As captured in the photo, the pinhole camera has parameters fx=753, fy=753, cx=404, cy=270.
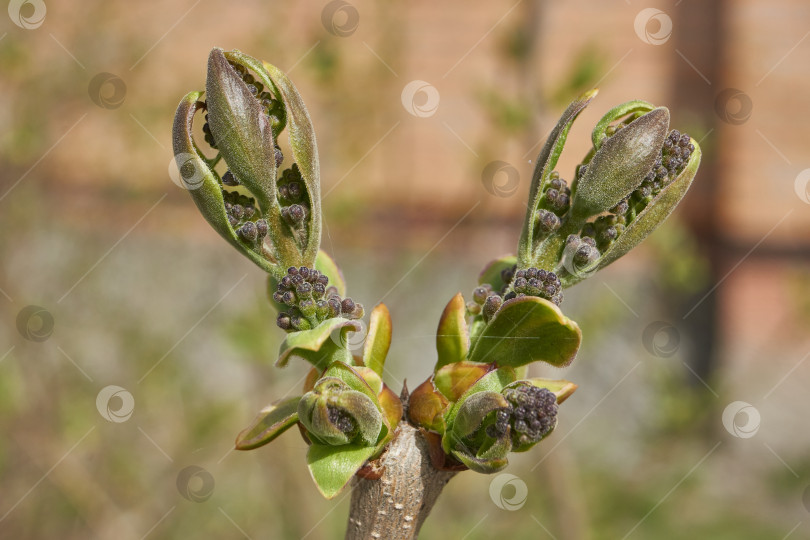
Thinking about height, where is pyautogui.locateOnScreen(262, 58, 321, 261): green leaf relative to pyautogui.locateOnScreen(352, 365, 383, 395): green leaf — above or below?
above

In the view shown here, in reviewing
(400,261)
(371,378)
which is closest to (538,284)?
(371,378)

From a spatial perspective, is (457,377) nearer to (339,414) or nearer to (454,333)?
(454,333)

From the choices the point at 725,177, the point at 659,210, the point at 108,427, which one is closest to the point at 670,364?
the point at 725,177

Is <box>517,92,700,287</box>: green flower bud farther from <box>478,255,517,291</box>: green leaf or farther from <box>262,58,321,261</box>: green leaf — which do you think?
<box>262,58,321,261</box>: green leaf

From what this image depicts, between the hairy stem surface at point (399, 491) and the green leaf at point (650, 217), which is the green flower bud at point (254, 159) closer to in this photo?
the hairy stem surface at point (399, 491)

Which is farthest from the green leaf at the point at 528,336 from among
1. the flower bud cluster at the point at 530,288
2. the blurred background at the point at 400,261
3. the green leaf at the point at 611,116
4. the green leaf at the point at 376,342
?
the blurred background at the point at 400,261

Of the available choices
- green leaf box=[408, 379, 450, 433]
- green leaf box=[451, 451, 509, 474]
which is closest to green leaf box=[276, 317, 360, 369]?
green leaf box=[408, 379, 450, 433]

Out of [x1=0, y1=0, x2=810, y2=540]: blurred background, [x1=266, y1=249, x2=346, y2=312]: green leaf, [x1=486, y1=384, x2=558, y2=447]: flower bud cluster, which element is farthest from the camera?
[x1=0, y1=0, x2=810, y2=540]: blurred background
